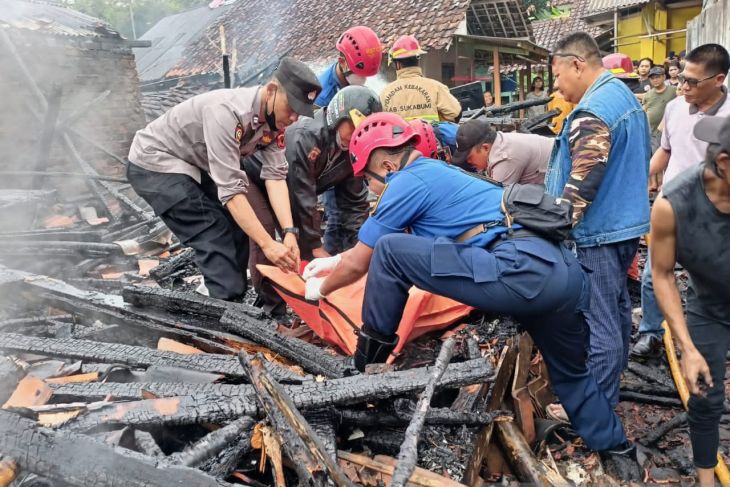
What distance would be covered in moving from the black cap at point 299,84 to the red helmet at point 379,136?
2.03 feet

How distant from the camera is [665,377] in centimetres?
384

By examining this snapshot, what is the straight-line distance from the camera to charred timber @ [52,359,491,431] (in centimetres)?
236

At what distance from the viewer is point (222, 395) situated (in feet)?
8.36

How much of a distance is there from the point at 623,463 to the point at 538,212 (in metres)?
1.40

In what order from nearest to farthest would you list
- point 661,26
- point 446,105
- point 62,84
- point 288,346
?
point 288,346, point 446,105, point 62,84, point 661,26

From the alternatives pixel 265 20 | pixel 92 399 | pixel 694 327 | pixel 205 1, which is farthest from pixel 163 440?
pixel 205 1

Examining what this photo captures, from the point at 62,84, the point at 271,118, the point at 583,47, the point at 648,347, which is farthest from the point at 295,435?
the point at 62,84

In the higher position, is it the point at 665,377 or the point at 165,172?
the point at 165,172

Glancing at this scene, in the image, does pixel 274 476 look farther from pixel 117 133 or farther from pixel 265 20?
pixel 265 20

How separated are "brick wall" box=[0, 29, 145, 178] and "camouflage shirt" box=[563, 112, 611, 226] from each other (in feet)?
27.9

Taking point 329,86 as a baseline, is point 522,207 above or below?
below

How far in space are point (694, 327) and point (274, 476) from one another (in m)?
1.95

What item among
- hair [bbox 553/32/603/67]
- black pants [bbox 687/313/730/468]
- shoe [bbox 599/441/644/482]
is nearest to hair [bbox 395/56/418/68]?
hair [bbox 553/32/603/67]

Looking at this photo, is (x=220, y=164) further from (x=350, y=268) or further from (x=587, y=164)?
(x=587, y=164)
